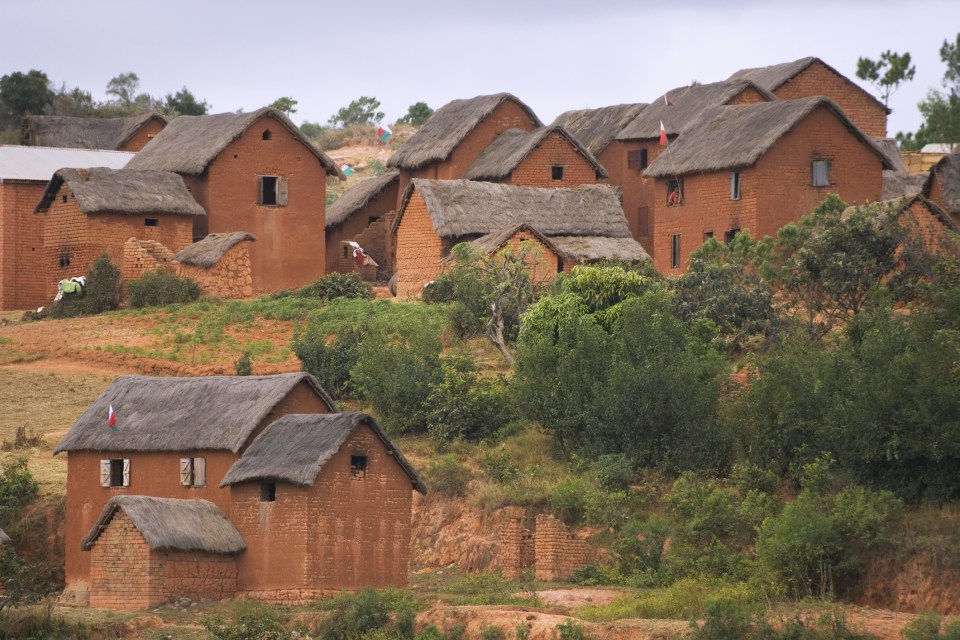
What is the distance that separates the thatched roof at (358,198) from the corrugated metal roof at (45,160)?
578 cm

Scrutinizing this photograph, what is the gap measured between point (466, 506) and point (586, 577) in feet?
14.0

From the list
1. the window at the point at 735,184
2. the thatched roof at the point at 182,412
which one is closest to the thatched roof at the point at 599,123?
the window at the point at 735,184

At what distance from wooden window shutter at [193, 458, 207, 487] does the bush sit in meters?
15.6

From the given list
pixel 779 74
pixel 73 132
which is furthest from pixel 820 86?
pixel 73 132

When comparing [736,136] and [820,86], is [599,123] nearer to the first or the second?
[820,86]

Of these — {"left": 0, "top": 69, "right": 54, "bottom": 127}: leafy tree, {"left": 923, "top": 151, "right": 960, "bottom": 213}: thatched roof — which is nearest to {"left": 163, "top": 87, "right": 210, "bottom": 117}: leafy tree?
{"left": 0, "top": 69, "right": 54, "bottom": 127}: leafy tree

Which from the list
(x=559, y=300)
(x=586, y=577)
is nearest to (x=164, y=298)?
(x=559, y=300)

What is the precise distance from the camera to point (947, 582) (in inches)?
1060

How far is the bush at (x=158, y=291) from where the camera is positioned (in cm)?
4753

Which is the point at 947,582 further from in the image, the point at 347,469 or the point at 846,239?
the point at 846,239

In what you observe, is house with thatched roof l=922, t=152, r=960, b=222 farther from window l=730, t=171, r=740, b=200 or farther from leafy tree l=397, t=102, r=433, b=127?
leafy tree l=397, t=102, r=433, b=127

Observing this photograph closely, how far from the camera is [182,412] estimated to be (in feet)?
109

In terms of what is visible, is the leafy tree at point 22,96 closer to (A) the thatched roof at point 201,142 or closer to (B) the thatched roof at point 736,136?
(A) the thatched roof at point 201,142

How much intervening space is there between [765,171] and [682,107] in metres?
7.90
